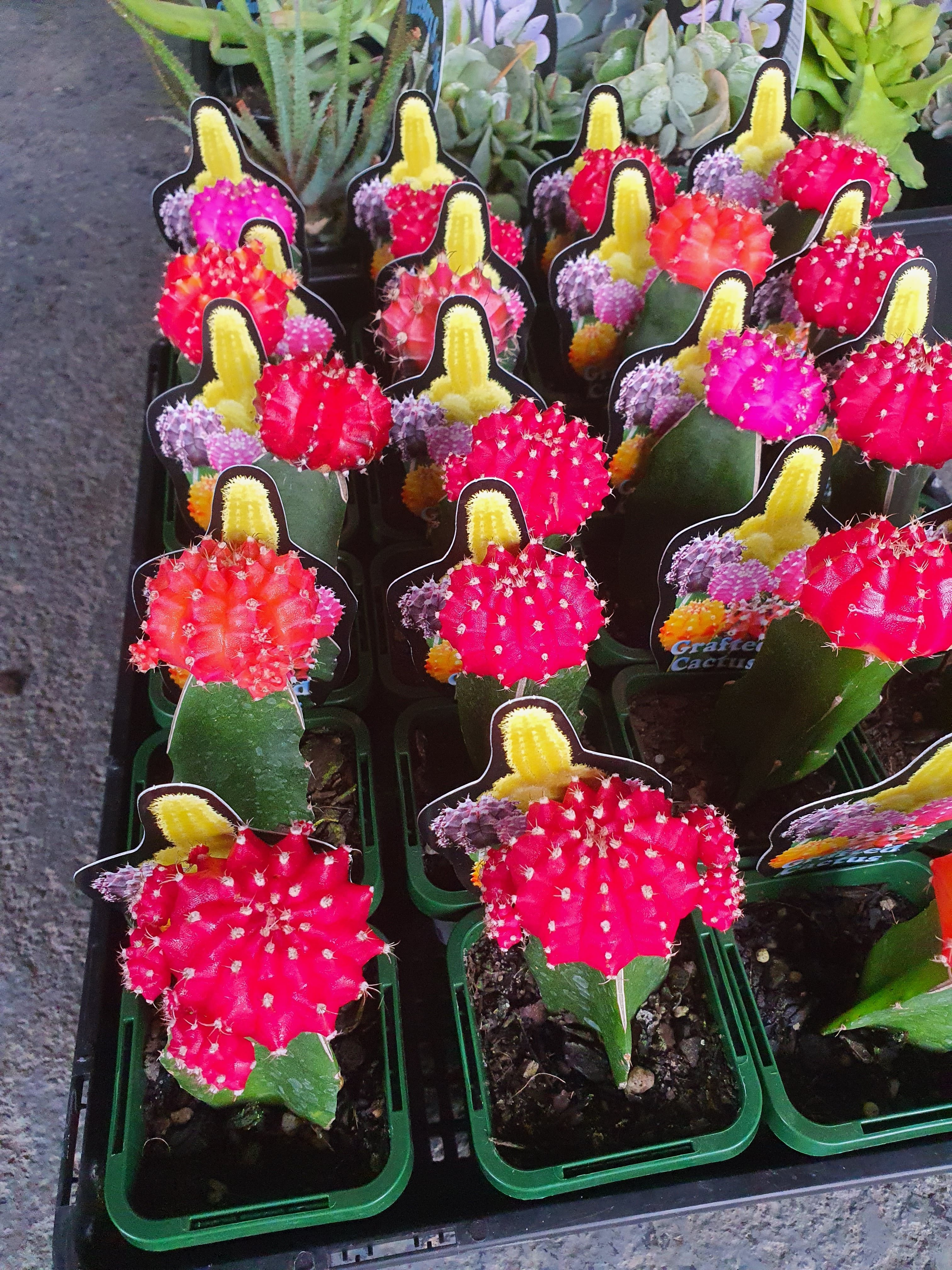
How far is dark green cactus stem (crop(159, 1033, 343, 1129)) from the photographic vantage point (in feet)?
2.36

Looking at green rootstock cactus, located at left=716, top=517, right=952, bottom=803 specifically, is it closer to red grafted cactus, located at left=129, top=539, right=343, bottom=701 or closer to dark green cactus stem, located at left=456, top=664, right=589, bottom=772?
dark green cactus stem, located at left=456, top=664, right=589, bottom=772

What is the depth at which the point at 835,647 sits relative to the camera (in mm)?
795

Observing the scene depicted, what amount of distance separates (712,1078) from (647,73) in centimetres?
151

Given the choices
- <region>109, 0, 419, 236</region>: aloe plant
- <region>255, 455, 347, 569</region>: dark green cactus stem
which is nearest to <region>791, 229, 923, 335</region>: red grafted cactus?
<region>255, 455, 347, 569</region>: dark green cactus stem

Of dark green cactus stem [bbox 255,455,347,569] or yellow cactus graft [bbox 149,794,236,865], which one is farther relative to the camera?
dark green cactus stem [bbox 255,455,347,569]

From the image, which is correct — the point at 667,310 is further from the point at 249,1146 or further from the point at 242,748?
the point at 249,1146

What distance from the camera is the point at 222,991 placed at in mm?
618

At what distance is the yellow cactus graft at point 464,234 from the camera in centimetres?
109

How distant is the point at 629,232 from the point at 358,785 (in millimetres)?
813

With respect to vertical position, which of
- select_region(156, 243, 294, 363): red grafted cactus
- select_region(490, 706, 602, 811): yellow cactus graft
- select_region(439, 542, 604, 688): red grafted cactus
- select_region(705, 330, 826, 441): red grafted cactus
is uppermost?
select_region(156, 243, 294, 363): red grafted cactus

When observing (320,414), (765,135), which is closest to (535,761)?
(320,414)

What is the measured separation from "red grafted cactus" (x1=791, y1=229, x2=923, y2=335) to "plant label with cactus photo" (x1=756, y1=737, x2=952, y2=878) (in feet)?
1.90

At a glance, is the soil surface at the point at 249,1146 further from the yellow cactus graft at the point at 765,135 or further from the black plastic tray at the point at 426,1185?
the yellow cactus graft at the point at 765,135

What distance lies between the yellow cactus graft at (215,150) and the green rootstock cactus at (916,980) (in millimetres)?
1214
